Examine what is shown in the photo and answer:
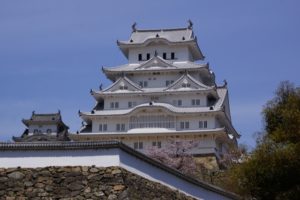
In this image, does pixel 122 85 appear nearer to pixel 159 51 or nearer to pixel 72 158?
pixel 159 51

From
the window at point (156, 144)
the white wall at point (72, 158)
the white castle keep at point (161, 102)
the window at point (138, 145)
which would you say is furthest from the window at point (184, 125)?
the white wall at point (72, 158)

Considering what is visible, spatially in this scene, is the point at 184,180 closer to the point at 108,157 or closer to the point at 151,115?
the point at 108,157

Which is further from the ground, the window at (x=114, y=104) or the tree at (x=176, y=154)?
the window at (x=114, y=104)

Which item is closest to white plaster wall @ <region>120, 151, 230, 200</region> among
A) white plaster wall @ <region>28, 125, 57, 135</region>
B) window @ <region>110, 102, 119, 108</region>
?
window @ <region>110, 102, 119, 108</region>

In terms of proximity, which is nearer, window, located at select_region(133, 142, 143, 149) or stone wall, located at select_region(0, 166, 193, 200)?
stone wall, located at select_region(0, 166, 193, 200)

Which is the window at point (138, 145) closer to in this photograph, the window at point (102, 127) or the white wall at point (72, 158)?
the window at point (102, 127)

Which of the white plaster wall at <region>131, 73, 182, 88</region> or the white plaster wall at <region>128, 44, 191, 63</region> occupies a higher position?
the white plaster wall at <region>128, 44, 191, 63</region>

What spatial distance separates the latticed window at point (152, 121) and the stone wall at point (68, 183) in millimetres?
36519

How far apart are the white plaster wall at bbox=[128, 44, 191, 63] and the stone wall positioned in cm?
4261

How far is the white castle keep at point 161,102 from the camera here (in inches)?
1886

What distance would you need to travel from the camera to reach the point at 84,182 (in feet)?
38.0

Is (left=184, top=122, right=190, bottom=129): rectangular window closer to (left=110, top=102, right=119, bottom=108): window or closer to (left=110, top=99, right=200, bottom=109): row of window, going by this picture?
(left=110, top=99, right=200, bottom=109): row of window

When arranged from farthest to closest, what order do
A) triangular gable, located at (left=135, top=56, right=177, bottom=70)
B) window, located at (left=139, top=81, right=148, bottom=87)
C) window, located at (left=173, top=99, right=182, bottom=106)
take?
window, located at (left=139, top=81, right=148, bottom=87) < triangular gable, located at (left=135, top=56, right=177, bottom=70) < window, located at (left=173, top=99, right=182, bottom=106)

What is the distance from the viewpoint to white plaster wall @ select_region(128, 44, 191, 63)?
2132 inches
